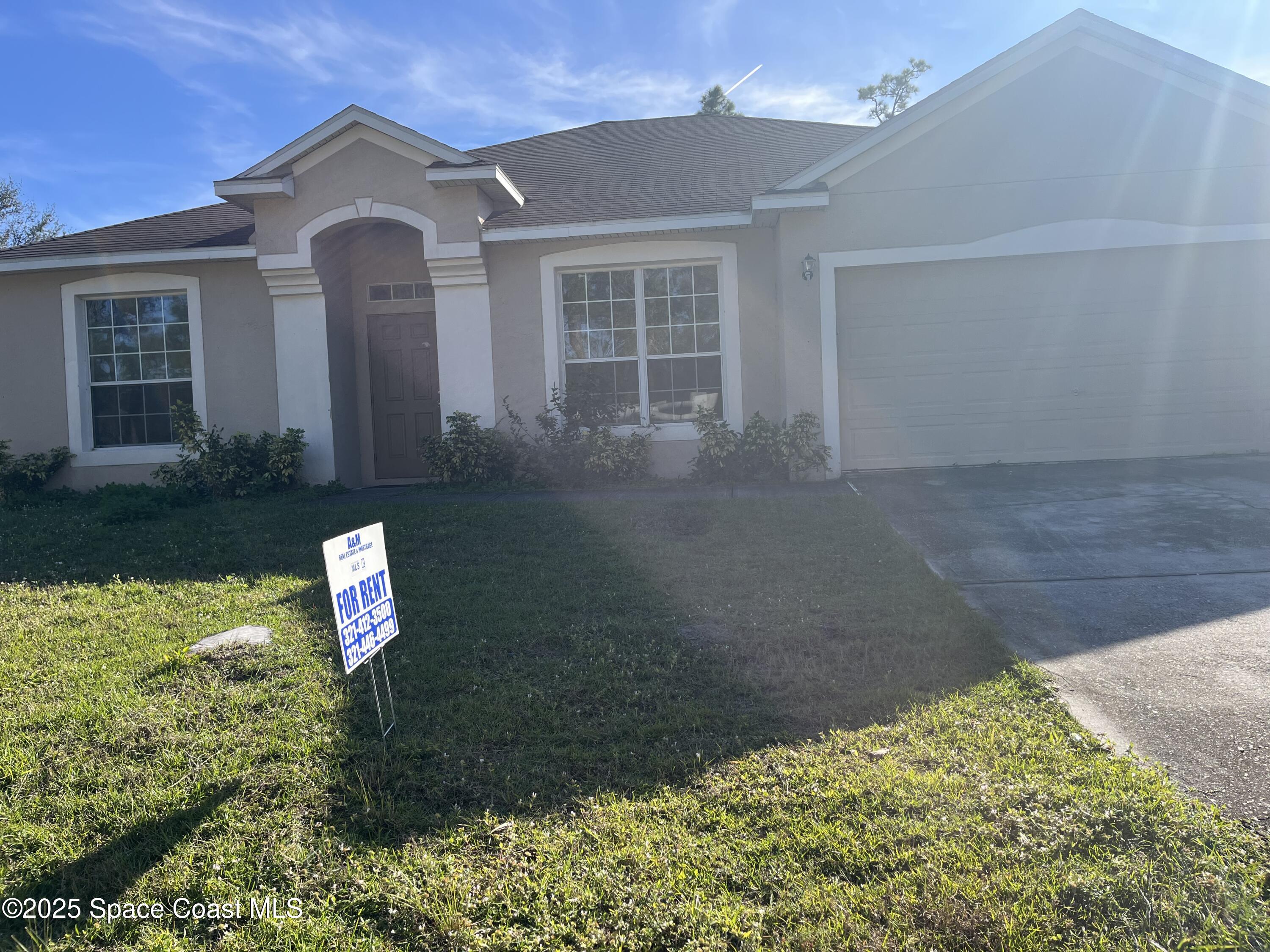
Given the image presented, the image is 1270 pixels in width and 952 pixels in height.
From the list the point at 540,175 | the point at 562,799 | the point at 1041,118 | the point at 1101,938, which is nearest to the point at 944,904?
the point at 1101,938

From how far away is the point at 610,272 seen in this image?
10578 mm

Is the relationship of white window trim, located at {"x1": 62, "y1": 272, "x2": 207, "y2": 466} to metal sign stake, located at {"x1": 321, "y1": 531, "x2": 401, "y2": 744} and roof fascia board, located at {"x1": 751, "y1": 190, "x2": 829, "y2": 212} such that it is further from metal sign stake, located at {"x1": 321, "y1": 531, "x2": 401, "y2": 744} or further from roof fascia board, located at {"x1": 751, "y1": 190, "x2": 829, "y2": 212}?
metal sign stake, located at {"x1": 321, "y1": 531, "x2": 401, "y2": 744}

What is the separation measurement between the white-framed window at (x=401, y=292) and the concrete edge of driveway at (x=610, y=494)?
116 inches

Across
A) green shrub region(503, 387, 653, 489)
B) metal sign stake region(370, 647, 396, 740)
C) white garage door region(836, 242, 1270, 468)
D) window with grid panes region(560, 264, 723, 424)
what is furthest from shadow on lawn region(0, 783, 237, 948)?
white garage door region(836, 242, 1270, 468)

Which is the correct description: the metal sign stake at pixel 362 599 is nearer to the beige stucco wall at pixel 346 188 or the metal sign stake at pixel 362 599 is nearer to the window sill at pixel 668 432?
the window sill at pixel 668 432

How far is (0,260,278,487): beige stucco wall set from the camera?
10844 millimetres

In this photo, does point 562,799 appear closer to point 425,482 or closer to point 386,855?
point 386,855

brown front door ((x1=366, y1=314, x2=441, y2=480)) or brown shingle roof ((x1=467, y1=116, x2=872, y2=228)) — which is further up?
brown shingle roof ((x1=467, y1=116, x2=872, y2=228))

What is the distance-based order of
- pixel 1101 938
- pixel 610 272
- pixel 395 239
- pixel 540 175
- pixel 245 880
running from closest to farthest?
pixel 1101 938
pixel 245 880
pixel 610 272
pixel 395 239
pixel 540 175

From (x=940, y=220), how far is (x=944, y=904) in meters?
8.54

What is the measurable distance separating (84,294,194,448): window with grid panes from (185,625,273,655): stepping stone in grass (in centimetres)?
729

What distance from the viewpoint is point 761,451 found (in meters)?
9.72

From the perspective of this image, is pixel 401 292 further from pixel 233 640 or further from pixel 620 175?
pixel 233 640

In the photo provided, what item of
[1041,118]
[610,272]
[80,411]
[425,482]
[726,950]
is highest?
[1041,118]
